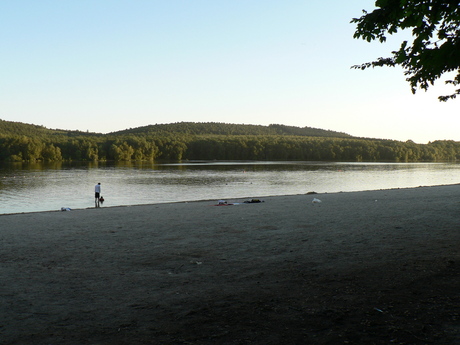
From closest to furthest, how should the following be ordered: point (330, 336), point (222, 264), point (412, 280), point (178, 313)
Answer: point (330, 336)
point (178, 313)
point (412, 280)
point (222, 264)

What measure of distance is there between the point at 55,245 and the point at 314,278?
7668 millimetres

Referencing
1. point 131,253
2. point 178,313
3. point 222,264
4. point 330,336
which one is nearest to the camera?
point 330,336

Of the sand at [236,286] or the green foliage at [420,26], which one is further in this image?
the green foliage at [420,26]

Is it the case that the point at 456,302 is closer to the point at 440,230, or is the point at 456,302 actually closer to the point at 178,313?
the point at 178,313

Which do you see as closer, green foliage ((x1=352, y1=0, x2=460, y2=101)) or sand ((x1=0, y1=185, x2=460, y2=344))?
sand ((x1=0, y1=185, x2=460, y2=344))

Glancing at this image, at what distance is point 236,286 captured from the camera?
7254 mm

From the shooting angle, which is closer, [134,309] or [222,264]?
[134,309]

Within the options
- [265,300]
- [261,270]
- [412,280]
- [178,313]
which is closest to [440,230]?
[412,280]

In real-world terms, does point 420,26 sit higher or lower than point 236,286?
higher

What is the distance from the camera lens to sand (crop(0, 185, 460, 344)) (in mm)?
5266

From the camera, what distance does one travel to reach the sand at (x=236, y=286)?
527cm

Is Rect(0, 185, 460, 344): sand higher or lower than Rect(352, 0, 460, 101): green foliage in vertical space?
lower

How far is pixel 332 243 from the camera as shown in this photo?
432 inches

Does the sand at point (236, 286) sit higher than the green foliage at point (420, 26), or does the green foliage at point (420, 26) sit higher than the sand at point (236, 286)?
the green foliage at point (420, 26)
